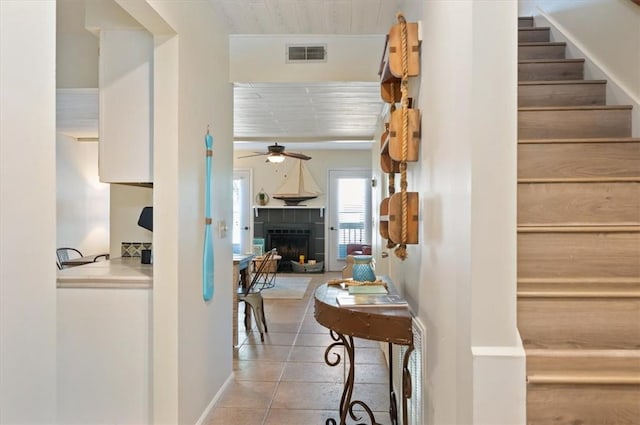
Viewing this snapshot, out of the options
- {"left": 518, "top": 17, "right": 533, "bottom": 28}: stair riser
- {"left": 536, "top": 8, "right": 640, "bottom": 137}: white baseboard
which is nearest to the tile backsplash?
{"left": 536, "top": 8, "right": 640, "bottom": 137}: white baseboard

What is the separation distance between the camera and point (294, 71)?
126 inches

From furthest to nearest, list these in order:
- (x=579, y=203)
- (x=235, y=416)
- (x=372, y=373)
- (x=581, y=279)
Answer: (x=372, y=373), (x=235, y=416), (x=579, y=203), (x=581, y=279)

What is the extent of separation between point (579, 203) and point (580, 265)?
30 cm

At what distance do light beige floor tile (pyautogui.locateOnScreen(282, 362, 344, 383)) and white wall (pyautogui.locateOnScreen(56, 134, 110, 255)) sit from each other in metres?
3.63

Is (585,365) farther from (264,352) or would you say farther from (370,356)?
(264,352)

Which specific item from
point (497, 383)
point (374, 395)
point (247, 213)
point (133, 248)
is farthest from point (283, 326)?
point (247, 213)

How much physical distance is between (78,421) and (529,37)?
3880mm

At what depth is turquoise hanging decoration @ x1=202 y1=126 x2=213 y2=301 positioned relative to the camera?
2467 millimetres

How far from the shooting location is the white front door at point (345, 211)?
358 inches

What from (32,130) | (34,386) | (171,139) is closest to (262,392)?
(171,139)

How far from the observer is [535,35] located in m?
3.20

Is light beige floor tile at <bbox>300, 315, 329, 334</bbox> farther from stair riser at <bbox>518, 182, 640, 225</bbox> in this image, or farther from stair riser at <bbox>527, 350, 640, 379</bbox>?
stair riser at <bbox>527, 350, 640, 379</bbox>

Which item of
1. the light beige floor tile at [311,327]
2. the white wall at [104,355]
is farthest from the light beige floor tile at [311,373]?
the white wall at [104,355]

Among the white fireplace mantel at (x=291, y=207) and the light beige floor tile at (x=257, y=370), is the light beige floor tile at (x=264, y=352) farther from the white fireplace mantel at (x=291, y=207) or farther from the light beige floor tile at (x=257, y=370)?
the white fireplace mantel at (x=291, y=207)
